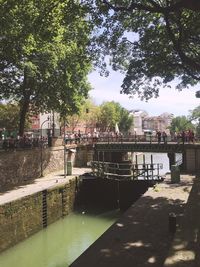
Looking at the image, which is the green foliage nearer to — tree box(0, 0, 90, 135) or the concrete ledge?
tree box(0, 0, 90, 135)

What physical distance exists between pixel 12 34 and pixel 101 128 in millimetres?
60779

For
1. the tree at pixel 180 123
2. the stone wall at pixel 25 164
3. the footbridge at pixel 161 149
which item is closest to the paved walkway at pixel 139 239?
the stone wall at pixel 25 164

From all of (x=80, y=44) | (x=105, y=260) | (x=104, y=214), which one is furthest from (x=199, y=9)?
(x=104, y=214)

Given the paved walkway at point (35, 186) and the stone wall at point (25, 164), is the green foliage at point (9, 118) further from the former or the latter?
the paved walkway at point (35, 186)

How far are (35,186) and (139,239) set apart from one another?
12.7 metres

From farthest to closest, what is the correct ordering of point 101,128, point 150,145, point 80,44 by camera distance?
point 101,128 < point 150,145 < point 80,44

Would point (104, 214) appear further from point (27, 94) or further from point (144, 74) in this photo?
point (27, 94)

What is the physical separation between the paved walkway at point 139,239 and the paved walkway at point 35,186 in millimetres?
6377

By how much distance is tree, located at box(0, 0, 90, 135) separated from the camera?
14617 mm

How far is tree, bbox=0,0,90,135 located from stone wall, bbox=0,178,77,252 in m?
7.13

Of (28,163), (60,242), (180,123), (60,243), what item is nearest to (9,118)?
(28,163)

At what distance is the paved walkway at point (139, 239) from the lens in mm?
10289

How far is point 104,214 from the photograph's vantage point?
2452 cm

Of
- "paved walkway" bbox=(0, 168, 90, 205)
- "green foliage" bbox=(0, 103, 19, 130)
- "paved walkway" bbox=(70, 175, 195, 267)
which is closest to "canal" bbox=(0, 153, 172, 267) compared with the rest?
"paved walkway" bbox=(0, 168, 90, 205)
